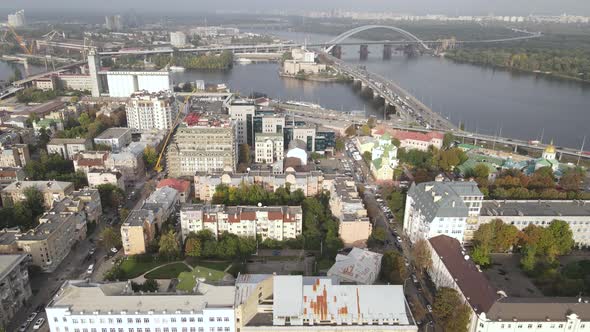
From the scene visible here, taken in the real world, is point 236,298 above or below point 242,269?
above

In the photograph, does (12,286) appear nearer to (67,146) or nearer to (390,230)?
(390,230)

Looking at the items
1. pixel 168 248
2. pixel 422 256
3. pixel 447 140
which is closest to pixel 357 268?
pixel 422 256

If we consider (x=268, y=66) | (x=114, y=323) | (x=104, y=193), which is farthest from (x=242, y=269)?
(x=268, y=66)

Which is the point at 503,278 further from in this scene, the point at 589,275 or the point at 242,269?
the point at 242,269

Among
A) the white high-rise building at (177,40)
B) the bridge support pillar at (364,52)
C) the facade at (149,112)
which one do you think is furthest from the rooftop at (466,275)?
the white high-rise building at (177,40)

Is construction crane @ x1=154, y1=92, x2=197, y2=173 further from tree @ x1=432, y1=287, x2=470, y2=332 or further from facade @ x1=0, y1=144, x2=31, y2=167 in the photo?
tree @ x1=432, y1=287, x2=470, y2=332

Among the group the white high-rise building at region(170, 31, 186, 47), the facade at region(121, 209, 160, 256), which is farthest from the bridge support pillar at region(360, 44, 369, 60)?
the facade at region(121, 209, 160, 256)

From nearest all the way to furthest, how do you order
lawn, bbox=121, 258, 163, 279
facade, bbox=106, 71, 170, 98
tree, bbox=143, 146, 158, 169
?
lawn, bbox=121, 258, 163, 279 → tree, bbox=143, 146, 158, 169 → facade, bbox=106, 71, 170, 98
